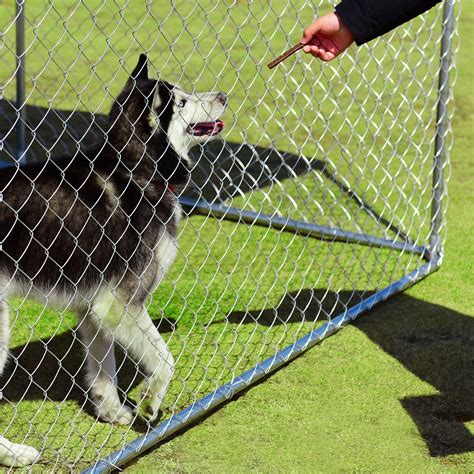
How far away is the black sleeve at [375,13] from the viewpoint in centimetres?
324

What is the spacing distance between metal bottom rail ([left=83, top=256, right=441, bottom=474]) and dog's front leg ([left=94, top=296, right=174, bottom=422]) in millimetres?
123

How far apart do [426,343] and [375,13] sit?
201cm

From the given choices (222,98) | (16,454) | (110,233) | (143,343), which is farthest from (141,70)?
(16,454)

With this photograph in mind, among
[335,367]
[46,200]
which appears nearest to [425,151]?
[335,367]

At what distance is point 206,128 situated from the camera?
4.26 metres

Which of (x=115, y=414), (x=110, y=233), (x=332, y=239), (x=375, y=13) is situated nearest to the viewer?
(x=375, y=13)

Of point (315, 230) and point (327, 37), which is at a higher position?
point (327, 37)

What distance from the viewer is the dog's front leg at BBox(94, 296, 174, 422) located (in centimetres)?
383

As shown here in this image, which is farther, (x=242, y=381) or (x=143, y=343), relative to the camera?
(x=242, y=381)

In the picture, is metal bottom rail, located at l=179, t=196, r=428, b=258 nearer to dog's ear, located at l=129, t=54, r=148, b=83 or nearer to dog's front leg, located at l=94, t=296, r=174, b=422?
dog's ear, located at l=129, t=54, r=148, b=83

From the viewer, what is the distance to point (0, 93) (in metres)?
3.16

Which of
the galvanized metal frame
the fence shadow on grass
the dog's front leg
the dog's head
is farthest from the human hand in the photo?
the fence shadow on grass

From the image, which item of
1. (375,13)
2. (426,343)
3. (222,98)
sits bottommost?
(426,343)

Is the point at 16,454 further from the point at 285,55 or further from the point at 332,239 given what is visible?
the point at 332,239
